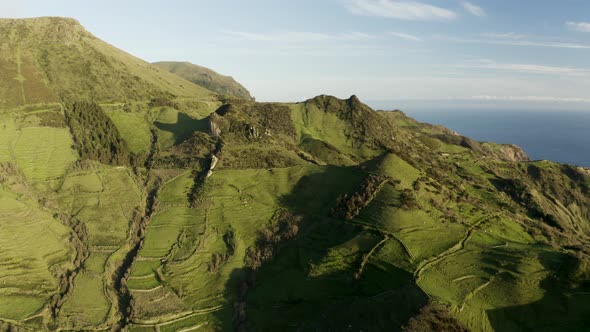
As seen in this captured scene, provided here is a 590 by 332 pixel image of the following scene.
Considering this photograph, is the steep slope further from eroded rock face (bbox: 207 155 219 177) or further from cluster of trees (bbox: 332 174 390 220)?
cluster of trees (bbox: 332 174 390 220)

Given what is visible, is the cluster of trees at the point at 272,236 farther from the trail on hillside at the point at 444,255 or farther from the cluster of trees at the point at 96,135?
the cluster of trees at the point at 96,135

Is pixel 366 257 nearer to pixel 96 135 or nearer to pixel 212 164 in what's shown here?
pixel 212 164

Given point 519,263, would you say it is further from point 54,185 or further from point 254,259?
point 54,185

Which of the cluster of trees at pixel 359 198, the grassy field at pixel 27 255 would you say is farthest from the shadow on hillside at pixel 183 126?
the cluster of trees at pixel 359 198

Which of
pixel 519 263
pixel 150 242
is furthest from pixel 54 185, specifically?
pixel 519 263

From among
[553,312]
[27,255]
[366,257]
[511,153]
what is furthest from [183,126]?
[511,153]

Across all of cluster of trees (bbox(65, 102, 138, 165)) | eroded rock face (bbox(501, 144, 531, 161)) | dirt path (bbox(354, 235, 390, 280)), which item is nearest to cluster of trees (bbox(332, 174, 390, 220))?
dirt path (bbox(354, 235, 390, 280))
